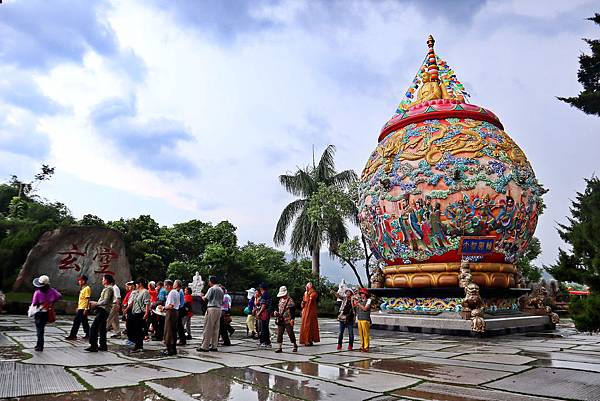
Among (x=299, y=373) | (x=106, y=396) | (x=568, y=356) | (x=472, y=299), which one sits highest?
(x=472, y=299)

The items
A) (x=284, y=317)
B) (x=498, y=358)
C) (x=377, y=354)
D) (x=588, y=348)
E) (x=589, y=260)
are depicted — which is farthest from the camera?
(x=588, y=348)

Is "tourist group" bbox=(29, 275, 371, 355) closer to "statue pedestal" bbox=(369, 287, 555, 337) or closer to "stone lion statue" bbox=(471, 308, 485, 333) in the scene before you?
"stone lion statue" bbox=(471, 308, 485, 333)

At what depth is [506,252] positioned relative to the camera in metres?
13.9

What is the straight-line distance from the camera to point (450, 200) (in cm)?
1336

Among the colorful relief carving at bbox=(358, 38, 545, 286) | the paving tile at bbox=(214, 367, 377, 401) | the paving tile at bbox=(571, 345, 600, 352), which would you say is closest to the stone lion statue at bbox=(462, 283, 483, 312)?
the colorful relief carving at bbox=(358, 38, 545, 286)

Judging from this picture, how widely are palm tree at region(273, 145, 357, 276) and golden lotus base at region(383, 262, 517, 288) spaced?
1028 cm

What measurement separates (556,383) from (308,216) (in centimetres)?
1948

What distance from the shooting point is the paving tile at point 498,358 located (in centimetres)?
767

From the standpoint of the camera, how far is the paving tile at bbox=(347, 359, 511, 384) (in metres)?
6.05

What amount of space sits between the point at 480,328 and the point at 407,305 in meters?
2.94

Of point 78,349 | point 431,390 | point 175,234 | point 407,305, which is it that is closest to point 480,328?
point 407,305

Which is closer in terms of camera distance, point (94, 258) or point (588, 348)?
point (588, 348)

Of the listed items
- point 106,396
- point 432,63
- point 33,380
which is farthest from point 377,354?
point 432,63

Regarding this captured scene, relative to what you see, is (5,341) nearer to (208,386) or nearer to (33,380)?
(33,380)
